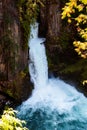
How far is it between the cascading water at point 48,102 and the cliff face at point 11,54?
2.24ft

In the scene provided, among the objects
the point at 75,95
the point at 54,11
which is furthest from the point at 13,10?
the point at 75,95

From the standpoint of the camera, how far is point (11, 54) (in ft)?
38.0

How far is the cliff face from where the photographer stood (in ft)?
37.0

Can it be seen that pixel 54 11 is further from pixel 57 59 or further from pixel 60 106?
pixel 60 106

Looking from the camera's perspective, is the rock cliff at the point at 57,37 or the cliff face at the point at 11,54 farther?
the rock cliff at the point at 57,37

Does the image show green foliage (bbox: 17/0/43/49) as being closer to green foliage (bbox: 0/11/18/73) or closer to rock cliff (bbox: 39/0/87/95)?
green foliage (bbox: 0/11/18/73)

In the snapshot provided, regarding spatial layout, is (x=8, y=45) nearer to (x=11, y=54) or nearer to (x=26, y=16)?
(x=11, y=54)

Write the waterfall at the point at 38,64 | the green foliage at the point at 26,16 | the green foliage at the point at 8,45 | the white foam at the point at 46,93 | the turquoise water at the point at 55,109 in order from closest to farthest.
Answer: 1. the turquoise water at the point at 55,109
2. the green foliage at the point at 8,45
3. the white foam at the point at 46,93
4. the green foliage at the point at 26,16
5. the waterfall at the point at 38,64

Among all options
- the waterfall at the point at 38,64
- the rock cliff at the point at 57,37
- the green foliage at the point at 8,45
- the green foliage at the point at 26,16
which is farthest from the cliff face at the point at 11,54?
the rock cliff at the point at 57,37

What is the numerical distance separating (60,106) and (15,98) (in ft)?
5.11

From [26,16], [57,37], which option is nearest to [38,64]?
[57,37]

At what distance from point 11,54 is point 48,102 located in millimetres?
2134

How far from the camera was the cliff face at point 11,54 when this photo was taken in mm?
11289

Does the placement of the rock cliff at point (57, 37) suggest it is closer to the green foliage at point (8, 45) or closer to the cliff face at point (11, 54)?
the cliff face at point (11, 54)
